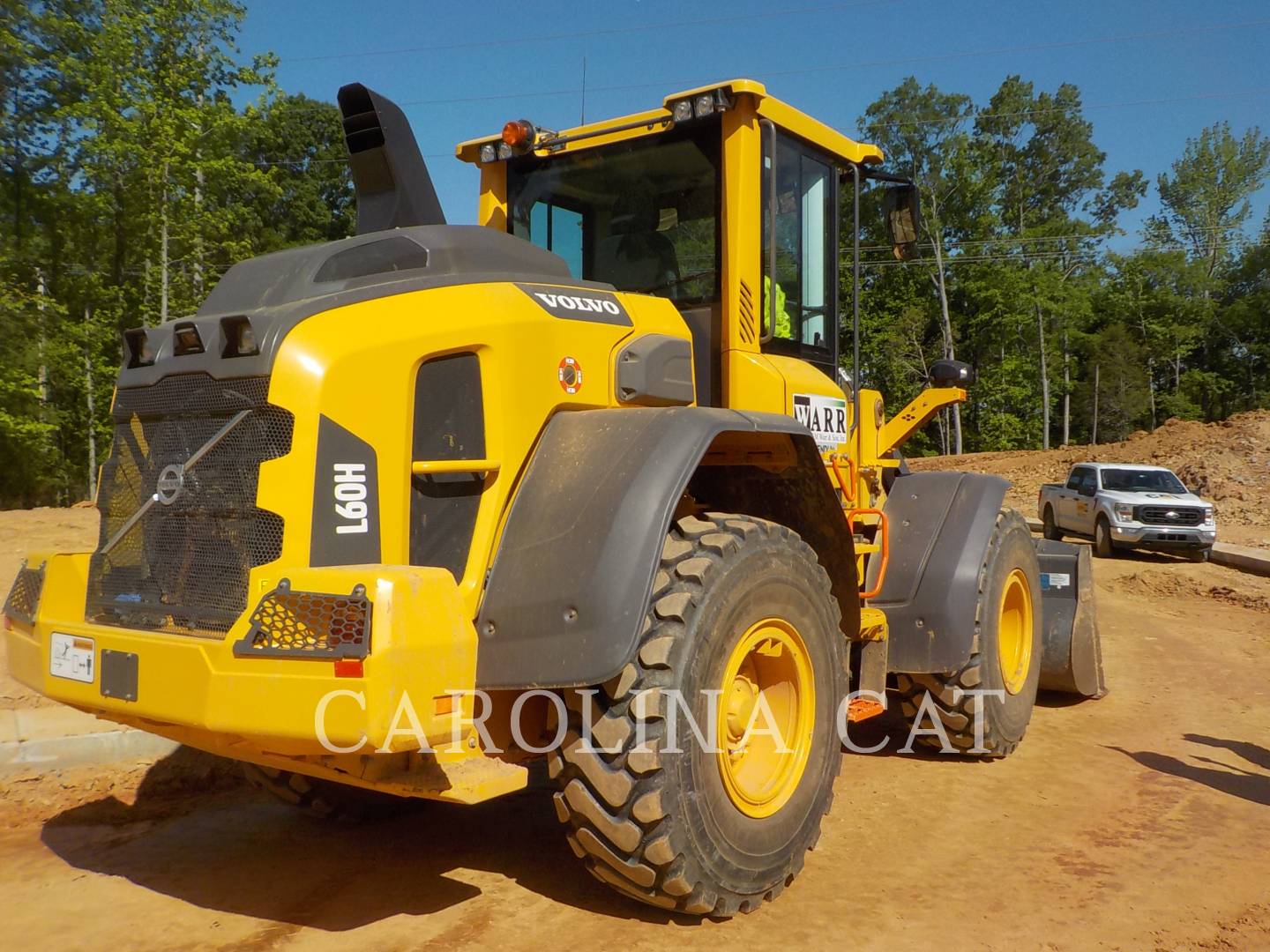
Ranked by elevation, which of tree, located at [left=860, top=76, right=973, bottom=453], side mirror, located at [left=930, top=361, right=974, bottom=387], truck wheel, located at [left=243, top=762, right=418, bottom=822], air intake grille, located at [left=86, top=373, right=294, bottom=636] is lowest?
truck wheel, located at [left=243, top=762, right=418, bottom=822]

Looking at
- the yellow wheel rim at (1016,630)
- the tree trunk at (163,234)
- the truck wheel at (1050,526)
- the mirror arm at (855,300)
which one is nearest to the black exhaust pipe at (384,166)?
the mirror arm at (855,300)

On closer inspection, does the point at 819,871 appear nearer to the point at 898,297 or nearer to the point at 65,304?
the point at 65,304

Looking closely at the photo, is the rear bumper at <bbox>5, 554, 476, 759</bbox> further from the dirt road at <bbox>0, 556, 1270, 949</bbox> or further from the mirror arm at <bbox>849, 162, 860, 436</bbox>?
the mirror arm at <bbox>849, 162, 860, 436</bbox>

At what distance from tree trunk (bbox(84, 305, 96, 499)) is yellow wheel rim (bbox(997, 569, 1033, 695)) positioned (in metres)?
23.2

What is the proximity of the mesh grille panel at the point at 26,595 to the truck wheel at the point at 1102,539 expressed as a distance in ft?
60.9

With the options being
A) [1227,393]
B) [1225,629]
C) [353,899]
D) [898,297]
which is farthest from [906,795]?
[1227,393]

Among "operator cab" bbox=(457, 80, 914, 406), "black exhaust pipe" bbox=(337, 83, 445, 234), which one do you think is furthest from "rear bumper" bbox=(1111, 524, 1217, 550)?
"black exhaust pipe" bbox=(337, 83, 445, 234)

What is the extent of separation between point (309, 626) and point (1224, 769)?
5026 mm

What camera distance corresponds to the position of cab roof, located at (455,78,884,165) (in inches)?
173

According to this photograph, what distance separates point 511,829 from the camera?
4660 millimetres

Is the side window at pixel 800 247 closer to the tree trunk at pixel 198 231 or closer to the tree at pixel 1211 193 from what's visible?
the tree trunk at pixel 198 231

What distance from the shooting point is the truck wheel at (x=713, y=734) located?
128 inches

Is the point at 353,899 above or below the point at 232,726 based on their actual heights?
below

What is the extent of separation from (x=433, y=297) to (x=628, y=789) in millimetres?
1661
